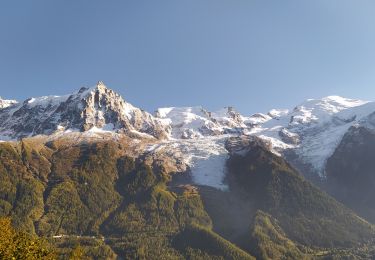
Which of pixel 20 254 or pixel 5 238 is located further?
pixel 5 238

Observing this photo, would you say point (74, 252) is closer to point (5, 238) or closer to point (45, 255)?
point (45, 255)

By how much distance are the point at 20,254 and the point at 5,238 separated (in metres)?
18.9

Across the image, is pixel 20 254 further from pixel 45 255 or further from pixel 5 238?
pixel 5 238

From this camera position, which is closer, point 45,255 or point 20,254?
point 20,254

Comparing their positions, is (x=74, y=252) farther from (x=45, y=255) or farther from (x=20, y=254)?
(x=20, y=254)

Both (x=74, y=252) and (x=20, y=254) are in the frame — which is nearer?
(x=20, y=254)

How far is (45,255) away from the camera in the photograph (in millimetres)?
119750

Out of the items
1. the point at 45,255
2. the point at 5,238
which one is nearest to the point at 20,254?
the point at 45,255

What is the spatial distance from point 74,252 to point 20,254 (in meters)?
14.8

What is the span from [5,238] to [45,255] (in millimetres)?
13426

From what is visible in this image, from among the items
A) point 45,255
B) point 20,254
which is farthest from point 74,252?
point 20,254

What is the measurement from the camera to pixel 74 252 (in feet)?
397

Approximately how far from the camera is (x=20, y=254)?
110 m

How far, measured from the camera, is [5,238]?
126 metres
